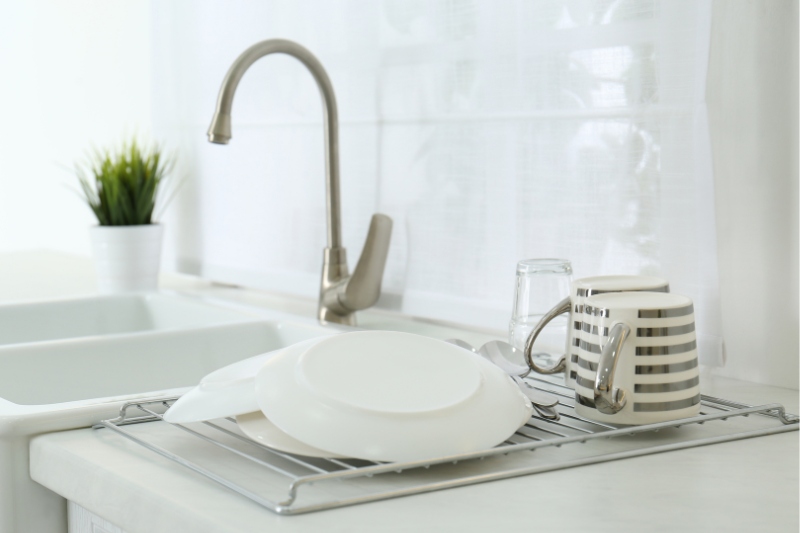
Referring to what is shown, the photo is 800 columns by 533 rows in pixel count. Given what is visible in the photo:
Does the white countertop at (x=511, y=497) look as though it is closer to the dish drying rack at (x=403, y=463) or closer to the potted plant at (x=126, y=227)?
the dish drying rack at (x=403, y=463)

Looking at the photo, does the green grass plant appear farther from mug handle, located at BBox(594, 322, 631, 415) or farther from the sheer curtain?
mug handle, located at BBox(594, 322, 631, 415)

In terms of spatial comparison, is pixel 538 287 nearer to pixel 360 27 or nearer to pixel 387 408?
pixel 387 408

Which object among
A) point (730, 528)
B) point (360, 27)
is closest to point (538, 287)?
point (730, 528)

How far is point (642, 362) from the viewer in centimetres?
73

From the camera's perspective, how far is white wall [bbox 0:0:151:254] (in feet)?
7.13

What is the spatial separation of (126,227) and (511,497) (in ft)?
3.92

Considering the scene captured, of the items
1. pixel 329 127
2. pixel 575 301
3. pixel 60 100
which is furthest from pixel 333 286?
pixel 60 100

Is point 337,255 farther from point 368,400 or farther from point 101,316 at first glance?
point 368,400

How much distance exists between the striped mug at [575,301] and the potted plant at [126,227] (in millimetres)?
978

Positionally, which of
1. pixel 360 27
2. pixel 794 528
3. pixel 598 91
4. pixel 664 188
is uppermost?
pixel 360 27

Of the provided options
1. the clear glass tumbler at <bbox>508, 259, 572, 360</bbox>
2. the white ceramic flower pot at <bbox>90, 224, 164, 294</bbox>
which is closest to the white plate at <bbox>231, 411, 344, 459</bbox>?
the clear glass tumbler at <bbox>508, 259, 572, 360</bbox>

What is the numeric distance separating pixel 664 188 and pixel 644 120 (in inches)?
3.3

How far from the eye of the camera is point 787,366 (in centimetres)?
96

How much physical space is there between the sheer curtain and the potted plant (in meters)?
0.15
